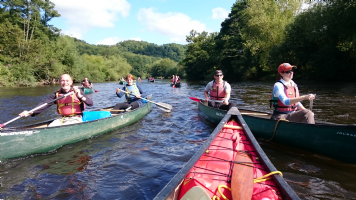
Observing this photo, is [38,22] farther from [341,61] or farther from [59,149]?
[341,61]

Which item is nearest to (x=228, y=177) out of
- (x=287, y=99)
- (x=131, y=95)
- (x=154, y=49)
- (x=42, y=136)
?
(x=287, y=99)

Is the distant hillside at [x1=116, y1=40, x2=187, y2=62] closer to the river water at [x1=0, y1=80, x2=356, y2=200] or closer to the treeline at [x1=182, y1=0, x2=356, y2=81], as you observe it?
the treeline at [x1=182, y1=0, x2=356, y2=81]

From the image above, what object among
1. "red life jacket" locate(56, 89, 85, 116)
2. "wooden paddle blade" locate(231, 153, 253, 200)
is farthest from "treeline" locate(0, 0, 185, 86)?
"wooden paddle blade" locate(231, 153, 253, 200)

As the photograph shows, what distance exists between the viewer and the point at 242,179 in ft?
7.35

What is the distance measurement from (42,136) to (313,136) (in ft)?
16.5

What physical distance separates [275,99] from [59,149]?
469cm

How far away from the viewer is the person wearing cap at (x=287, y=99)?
4312 mm

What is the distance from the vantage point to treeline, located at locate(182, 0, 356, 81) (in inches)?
660

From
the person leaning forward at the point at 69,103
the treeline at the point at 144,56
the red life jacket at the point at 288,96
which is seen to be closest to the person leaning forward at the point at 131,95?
the person leaning forward at the point at 69,103

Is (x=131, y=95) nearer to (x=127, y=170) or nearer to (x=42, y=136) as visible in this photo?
(x=42, y=136)

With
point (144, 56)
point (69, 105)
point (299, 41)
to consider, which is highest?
point (144, 56)

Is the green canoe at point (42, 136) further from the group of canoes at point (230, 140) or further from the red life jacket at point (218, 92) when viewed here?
the red life jacket at point (218, 92)

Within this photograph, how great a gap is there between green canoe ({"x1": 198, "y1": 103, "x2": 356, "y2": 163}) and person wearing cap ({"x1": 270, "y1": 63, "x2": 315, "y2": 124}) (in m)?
0.29

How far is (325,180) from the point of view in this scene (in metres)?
3.29
